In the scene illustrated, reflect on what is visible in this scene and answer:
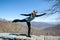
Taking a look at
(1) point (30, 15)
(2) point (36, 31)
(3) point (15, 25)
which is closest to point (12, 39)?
(1) point (30, 15)

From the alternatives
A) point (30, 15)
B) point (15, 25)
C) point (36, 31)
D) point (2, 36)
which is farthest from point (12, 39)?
point (15, 25)

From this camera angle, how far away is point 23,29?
556 inches

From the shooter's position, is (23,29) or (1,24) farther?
(1,24)

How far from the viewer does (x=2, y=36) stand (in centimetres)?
938

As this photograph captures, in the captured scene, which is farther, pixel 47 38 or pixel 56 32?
pixel 56 32

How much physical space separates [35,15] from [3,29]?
5185mm

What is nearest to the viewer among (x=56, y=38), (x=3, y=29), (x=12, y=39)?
(x=12, y=39)

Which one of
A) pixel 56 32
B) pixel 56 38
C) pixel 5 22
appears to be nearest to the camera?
pixel 56 38

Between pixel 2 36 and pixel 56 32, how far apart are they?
4.62 meters

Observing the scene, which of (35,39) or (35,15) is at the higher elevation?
(35,15)

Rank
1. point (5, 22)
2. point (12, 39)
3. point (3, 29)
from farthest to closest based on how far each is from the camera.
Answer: point (5, 22), point (3, 29), point (12, 39)

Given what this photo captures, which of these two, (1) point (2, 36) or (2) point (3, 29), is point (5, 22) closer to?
(2) point (3, 29)

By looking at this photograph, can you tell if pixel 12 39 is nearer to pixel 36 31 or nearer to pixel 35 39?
pixel 35 39

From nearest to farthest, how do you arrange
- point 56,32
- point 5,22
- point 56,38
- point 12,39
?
1. point 12,39
2. point 56,38
3. point 56,32
4. point 5,22
